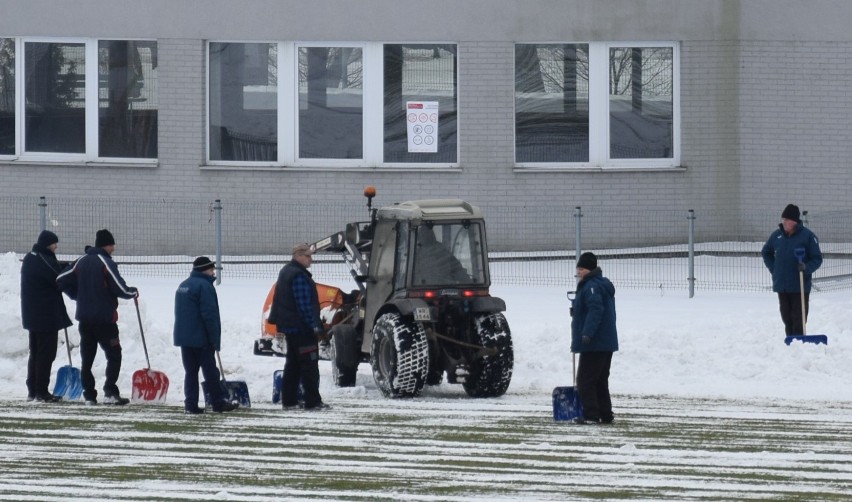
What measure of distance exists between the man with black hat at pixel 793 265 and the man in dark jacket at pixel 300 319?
6.19 meters

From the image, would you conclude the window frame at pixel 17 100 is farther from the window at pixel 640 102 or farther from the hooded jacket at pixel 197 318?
the hooded jacket at pixel 197 318

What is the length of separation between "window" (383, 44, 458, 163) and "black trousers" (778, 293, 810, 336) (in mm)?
9966

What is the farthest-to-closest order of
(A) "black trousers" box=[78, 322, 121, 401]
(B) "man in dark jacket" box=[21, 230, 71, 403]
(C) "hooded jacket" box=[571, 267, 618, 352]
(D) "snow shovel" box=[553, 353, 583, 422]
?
(B) "man in dark jacket" box=[21, 230, 71, 403]
(A) "black trousers" box=[78, 322, 121, 401]
(D) "snow shovel" box=[553, 353, 583, 422]
(C) "hooded jacket" box=[571, 267, 618, 352]

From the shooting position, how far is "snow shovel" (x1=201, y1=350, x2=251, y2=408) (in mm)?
16172

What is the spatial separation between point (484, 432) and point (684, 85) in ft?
50.0

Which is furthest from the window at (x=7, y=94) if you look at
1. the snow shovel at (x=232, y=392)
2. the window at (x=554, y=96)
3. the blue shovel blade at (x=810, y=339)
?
the blue shovel blade at (x=810, y=339)

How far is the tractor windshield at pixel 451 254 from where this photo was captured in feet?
Result: 55.0

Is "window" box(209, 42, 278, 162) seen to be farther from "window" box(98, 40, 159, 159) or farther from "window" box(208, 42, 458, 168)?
"window" box(98, 40, 159, 159)

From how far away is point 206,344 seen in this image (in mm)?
15891

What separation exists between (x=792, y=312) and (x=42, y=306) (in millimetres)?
8521

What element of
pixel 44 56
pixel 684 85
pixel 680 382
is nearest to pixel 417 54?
pixel 684 85

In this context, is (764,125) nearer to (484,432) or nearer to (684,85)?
(684,85)

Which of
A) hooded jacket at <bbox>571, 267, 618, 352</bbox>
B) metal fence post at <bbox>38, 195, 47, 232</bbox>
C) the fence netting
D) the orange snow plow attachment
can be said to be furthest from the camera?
the fence netting

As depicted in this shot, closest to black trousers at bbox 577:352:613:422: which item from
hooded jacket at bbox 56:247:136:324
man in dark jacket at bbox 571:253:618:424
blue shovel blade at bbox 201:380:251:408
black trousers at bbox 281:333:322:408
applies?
man in dark jacket at bbox 571:253:618:424
